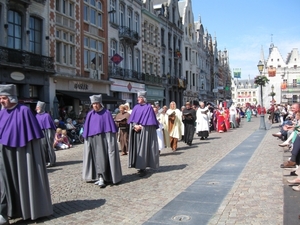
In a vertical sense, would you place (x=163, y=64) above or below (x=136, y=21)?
below

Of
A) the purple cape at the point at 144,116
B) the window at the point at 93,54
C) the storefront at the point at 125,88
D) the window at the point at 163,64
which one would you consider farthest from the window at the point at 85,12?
the purple cape at the point at 144,116

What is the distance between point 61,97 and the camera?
23.2 metres

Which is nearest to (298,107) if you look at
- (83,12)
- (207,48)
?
(83,12)

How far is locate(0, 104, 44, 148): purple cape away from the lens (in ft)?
16.3

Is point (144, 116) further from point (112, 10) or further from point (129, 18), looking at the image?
point (129, 18)

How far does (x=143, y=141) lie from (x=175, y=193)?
6.94 feet

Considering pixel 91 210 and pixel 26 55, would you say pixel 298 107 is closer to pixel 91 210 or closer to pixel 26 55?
pixel 91 210

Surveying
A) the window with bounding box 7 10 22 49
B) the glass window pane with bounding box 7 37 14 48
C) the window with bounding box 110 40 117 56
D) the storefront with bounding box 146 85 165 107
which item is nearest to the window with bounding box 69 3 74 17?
the window with bounding box 7 10 22 49

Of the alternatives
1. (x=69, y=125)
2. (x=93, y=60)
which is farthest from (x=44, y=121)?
(x=93, y=60)

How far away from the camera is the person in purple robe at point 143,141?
27.3 ft

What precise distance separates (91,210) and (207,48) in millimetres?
64332

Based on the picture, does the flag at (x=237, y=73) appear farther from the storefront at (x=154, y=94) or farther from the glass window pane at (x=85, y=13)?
the glass window pane at (x=85, y=13)

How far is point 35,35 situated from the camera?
824 inches

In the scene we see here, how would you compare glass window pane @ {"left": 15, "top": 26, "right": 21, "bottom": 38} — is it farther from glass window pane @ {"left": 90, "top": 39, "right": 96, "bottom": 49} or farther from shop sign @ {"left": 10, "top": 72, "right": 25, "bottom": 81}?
glass window pane @ {"left": 90, "top": 39, "right": 96, "bottom": 49}
